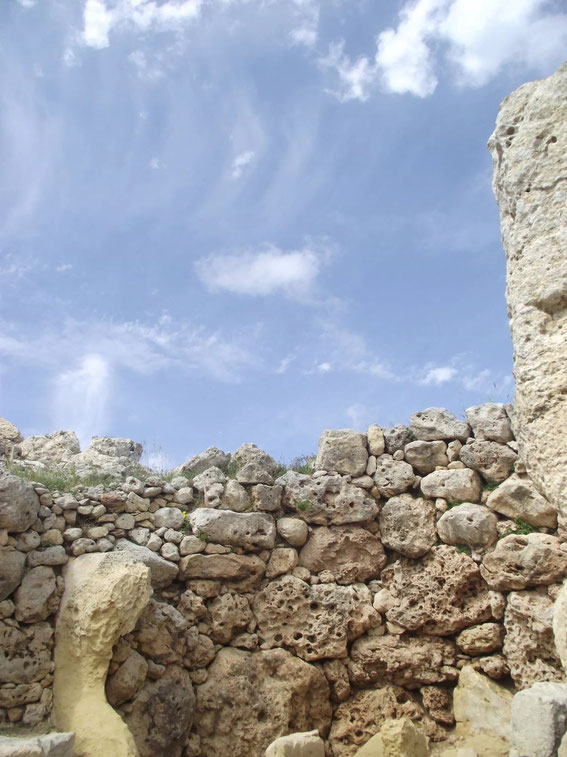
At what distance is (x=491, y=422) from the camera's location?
739 centimetres

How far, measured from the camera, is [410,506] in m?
7.43

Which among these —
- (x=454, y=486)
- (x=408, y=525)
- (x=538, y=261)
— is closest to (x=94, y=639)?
(x=408, y=525)

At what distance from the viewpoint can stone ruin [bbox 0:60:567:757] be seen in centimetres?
572

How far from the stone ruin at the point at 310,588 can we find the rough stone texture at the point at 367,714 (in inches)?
0.8

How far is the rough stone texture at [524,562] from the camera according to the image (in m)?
6.42

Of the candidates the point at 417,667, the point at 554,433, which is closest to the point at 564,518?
the point at 554,433

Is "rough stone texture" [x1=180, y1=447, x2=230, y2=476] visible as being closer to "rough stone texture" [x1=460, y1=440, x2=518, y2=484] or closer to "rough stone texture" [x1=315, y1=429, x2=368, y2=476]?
"rough stone texture" [x1=315, y1=429, x2=368, y2=476]

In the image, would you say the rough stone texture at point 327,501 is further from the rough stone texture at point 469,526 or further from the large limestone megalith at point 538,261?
the large limestone megalith at point 538,261

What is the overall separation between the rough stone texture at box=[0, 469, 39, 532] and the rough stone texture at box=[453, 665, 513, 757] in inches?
178

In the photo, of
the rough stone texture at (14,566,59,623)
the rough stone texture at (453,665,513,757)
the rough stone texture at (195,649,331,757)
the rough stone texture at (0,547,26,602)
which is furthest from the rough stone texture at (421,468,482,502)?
the rough stone texture at (0,547,26,602)

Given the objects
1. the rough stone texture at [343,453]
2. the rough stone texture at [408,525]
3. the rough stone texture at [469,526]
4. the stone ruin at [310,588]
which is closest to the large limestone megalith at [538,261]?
the stone ruin at [310,588]

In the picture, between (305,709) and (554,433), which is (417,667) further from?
(554,433)

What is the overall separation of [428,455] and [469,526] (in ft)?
A: 3.11

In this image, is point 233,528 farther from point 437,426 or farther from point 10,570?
point 437,426
